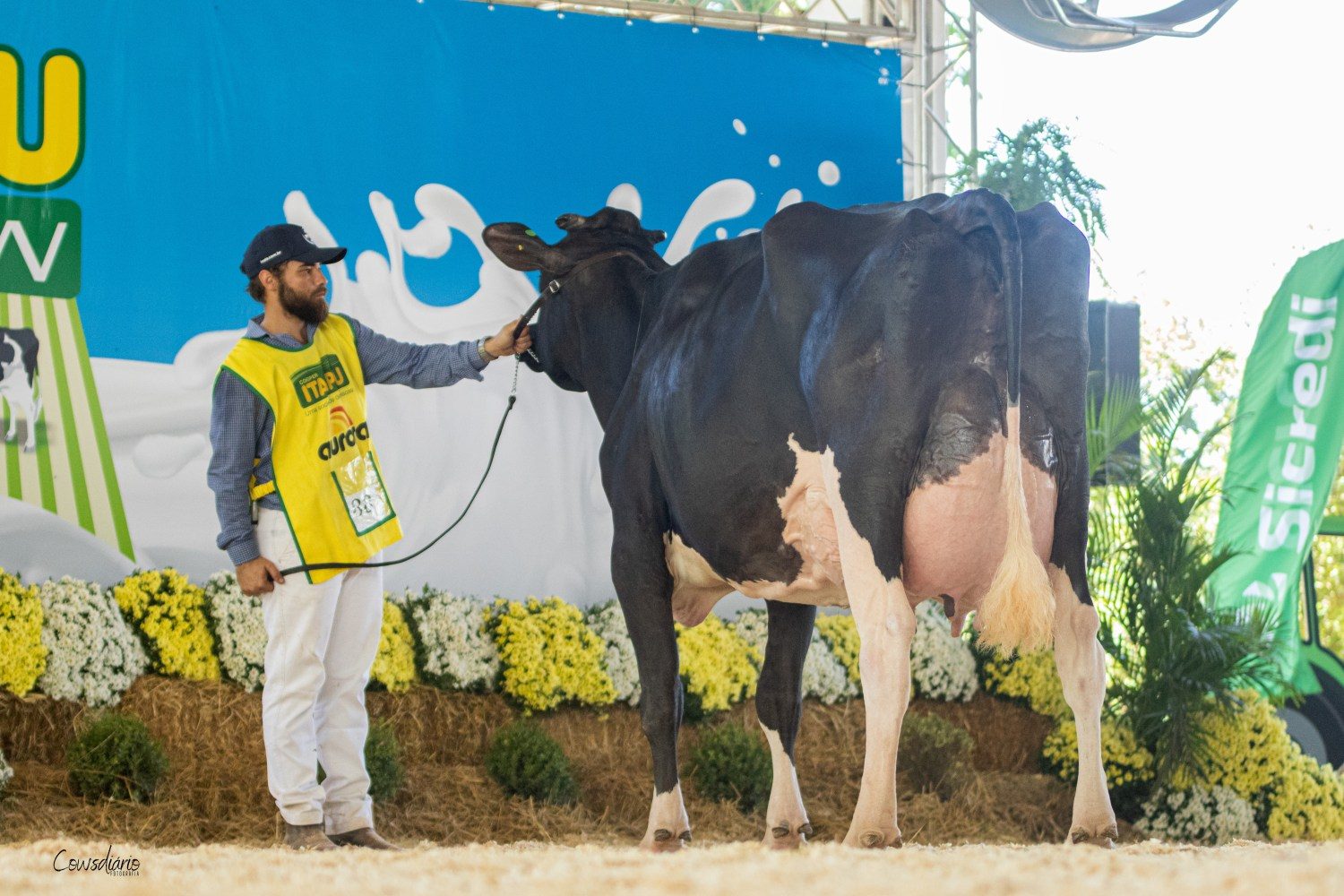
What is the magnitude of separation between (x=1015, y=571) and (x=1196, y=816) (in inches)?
167

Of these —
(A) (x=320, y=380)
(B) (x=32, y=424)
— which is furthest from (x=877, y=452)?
(B) (x=32, y=424)

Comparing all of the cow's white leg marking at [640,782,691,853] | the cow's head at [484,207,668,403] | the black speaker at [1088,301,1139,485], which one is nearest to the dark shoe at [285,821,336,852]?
the cow's white leg marking at [640,782,691,853]

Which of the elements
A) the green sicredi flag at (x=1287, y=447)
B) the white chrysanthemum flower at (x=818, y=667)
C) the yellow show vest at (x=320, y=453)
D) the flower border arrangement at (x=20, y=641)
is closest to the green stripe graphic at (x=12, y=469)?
the flower border arrangement at (x=20, y=641)

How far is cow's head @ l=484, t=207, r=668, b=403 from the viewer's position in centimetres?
457

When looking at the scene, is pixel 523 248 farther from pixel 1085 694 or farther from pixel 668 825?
pixel 1085 694

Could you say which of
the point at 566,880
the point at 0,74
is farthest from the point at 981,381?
the point at 0,74

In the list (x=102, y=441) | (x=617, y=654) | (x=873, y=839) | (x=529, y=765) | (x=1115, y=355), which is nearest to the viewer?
(x=873, y=839)

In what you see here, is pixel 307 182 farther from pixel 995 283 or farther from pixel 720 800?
pixel 995 283

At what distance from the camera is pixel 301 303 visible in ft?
14.6

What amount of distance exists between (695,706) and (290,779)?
2688 millimetres

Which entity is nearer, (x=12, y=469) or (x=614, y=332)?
(x=614, y=332)

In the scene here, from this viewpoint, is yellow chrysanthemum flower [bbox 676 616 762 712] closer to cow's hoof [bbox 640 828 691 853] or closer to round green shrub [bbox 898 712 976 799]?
round green shrub [bbox 898 712 976 799]

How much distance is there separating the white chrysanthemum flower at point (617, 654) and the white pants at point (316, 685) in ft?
7.17

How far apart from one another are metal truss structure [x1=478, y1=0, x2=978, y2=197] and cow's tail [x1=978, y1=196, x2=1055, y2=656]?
464cm
